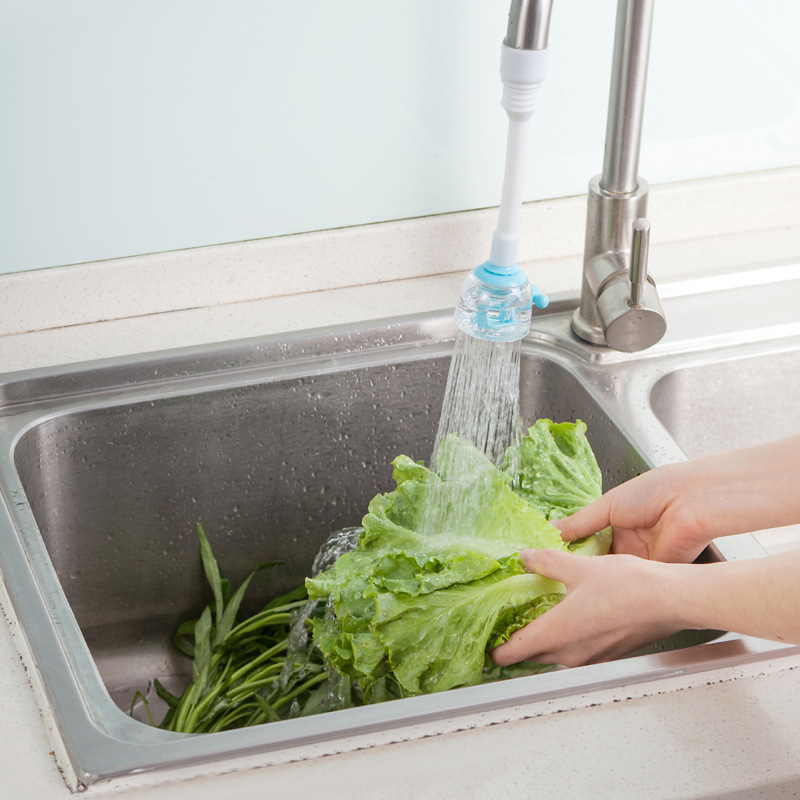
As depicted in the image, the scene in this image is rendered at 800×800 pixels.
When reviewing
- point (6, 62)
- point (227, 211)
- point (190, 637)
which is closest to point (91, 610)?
point (190, 637)

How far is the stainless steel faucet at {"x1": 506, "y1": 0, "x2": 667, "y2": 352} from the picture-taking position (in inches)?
44.9

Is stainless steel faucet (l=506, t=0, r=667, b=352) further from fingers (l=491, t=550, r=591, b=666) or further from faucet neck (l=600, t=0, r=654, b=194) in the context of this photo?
fingers (l=491, t=550, r=591, b=666)

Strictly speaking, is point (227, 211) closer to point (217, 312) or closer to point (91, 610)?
point (217, 312)

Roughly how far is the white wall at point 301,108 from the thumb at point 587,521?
1.84 ft

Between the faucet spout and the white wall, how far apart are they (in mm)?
238

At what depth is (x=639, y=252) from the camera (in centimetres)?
116

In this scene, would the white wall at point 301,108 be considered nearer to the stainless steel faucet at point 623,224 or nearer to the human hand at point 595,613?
the stainless steel faucet at point 623,224

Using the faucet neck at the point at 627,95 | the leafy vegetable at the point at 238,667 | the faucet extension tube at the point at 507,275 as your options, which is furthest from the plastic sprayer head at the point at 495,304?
the leafy vegetable at the point at 238,667

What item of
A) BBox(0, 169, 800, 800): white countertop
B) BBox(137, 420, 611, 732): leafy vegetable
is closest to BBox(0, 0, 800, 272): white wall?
BBox(0, 169, 800, 800): white countertop

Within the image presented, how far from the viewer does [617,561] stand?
35.7 inches

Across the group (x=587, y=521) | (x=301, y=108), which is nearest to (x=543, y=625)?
(x=587, y=521)

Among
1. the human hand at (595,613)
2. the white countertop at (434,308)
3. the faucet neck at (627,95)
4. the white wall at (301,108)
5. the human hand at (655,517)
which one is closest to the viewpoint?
the white countertop at (434,308)

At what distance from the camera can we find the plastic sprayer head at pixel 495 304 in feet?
3.15

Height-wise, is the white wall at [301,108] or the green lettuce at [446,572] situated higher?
the white wall at [301,108]
